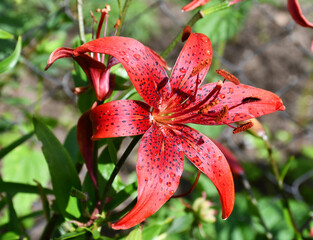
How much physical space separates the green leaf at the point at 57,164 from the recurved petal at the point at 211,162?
0.14 metres

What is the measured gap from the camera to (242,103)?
0.40 meters

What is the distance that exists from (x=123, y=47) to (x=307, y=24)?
8.1 inches

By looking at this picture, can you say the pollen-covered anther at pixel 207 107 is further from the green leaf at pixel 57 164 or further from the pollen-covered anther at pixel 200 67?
the green leaf at pixel 57 164

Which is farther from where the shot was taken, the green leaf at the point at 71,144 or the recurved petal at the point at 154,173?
the green leaf at the point at 71,144

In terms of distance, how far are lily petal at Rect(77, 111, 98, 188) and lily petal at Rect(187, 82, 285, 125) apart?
11cm

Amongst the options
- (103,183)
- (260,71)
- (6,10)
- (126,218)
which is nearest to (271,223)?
(103,183)

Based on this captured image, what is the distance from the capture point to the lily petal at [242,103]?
A: 39 centimetres

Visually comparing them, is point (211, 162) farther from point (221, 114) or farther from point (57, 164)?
point (57, 164)

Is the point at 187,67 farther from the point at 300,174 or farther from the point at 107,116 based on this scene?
the point at 300,174

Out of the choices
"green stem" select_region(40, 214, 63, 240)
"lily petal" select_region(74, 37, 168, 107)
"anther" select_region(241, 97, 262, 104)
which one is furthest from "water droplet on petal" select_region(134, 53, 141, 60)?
"green stem" select_region(40, 214, 63, 240)

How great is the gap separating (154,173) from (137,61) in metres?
0.11

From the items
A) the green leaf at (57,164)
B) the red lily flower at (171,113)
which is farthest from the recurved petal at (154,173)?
the green leaf at (57,164)

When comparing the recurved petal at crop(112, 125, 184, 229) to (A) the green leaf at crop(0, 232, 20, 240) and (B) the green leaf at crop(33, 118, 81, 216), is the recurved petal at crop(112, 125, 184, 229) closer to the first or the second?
(B) the green leaf at crop(33, 118, 81, 216)

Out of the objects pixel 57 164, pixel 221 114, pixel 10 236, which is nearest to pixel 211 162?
pixel 221 114
